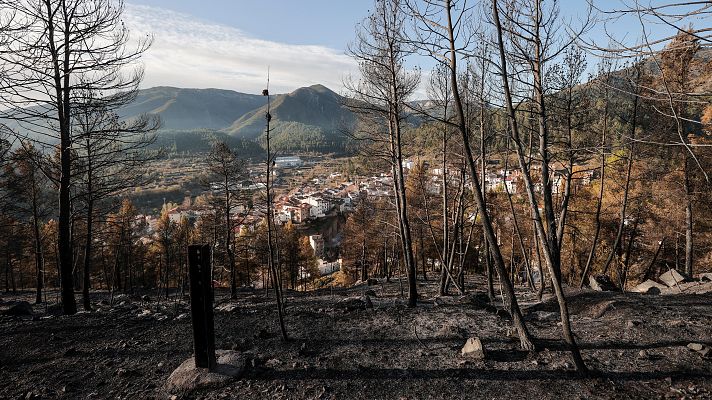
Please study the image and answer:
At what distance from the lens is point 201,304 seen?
16.2 feet

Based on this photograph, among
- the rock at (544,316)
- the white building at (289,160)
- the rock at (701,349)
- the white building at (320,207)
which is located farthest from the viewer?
the white building at (289,160)

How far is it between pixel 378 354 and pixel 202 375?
2.61 m

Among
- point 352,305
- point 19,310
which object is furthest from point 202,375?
point 19,310

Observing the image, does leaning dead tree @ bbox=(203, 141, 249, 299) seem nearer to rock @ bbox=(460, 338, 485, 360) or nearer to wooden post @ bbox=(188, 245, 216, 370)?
wooden post @ bbox=(188, 245, 216, 370)

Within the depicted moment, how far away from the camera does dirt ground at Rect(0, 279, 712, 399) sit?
4539 millimetres

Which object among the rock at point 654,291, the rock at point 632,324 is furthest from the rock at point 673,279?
the rock at point 632,324

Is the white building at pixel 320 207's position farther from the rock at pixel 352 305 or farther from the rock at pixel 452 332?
the rock at pixel 452 332

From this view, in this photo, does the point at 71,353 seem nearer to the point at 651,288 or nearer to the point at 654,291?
the point at 654,291

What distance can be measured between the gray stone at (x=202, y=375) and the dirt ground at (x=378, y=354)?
0.15 m

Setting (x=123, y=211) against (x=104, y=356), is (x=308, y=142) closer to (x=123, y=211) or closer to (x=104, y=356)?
(x=123, y=211)

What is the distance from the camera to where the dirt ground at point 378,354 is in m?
4.54

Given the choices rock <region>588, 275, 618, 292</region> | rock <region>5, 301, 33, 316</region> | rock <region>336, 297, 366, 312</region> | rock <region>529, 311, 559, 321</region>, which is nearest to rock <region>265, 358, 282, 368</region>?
rock <region>336, 297, 366, 312</region>

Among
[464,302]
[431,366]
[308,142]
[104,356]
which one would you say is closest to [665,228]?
[464,302]

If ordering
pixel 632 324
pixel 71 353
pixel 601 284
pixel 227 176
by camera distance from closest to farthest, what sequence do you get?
1. pixel 71 353
2. pixel 632 324
3. pixel 601 284
4. pixel 227 176
